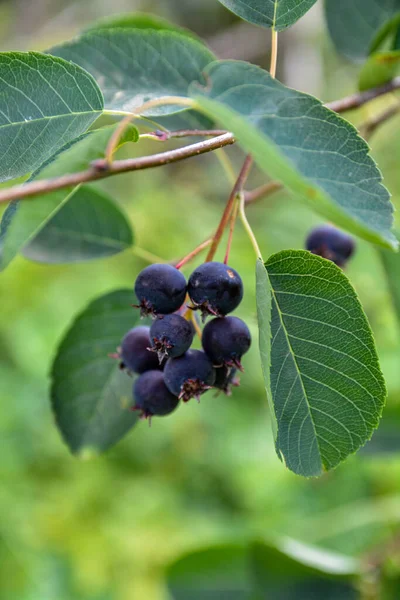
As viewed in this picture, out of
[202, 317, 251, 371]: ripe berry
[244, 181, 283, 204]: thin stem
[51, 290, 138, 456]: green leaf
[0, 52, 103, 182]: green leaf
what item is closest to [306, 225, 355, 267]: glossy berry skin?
[244, 181, 283, 204]: thin stem

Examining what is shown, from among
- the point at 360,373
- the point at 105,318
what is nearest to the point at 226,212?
the point at 360,373

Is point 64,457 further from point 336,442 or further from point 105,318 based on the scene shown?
point 336,442

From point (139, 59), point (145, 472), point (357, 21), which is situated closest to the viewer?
point (139, 59)

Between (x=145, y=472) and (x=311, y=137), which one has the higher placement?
(x=145, y=472)

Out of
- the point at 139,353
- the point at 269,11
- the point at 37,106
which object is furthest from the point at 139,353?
the point at 269,11

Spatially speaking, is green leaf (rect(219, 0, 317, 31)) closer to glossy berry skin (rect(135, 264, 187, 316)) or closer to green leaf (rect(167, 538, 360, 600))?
glossy berry skin (rect(135, 264, 187, 316))

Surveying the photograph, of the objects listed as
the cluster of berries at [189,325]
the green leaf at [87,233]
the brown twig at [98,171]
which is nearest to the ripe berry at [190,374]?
the cluster of berries at [189,325]

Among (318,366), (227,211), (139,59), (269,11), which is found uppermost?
(139,59)

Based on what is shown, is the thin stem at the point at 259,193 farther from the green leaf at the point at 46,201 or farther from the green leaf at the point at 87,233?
the green leaf at the point at 46,201

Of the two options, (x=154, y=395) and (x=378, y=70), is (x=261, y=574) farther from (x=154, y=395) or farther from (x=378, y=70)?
(x=378, y=70)
